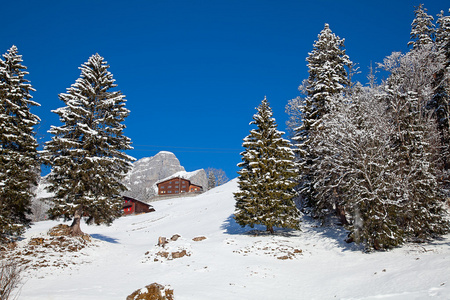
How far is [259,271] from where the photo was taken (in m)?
15.1

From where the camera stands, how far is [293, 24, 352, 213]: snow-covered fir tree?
24453 millimetres

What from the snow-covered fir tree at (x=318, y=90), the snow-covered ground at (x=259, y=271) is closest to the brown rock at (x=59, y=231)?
the snow-covered ground at (x=259, y=271)

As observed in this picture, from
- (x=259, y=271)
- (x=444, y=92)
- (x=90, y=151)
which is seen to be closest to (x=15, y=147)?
(x=90, y=151)

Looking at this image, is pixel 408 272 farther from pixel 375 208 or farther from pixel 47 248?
pixel 47 248

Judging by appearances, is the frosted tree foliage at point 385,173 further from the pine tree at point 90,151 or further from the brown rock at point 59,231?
the brown rock at point 59,231

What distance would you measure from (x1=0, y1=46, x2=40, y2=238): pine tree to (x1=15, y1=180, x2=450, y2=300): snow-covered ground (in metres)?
3.23

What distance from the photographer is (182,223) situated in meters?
38.2

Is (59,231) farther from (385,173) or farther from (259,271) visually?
(385,173)

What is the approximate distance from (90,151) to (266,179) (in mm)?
13575

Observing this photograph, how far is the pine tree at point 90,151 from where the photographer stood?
19.1m

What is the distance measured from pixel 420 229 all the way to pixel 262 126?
1338cm

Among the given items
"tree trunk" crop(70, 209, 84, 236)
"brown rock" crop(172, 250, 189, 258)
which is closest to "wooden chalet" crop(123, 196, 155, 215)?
"tree trunk" crop(70, 209, 84, 236)

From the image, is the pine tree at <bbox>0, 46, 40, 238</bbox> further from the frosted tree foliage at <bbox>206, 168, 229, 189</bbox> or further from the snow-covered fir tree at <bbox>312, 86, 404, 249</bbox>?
the frosted tree foliage at <bbox>206, 168, 229, 189</bbox>

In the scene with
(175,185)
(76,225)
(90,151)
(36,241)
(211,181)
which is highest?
(211,181)
